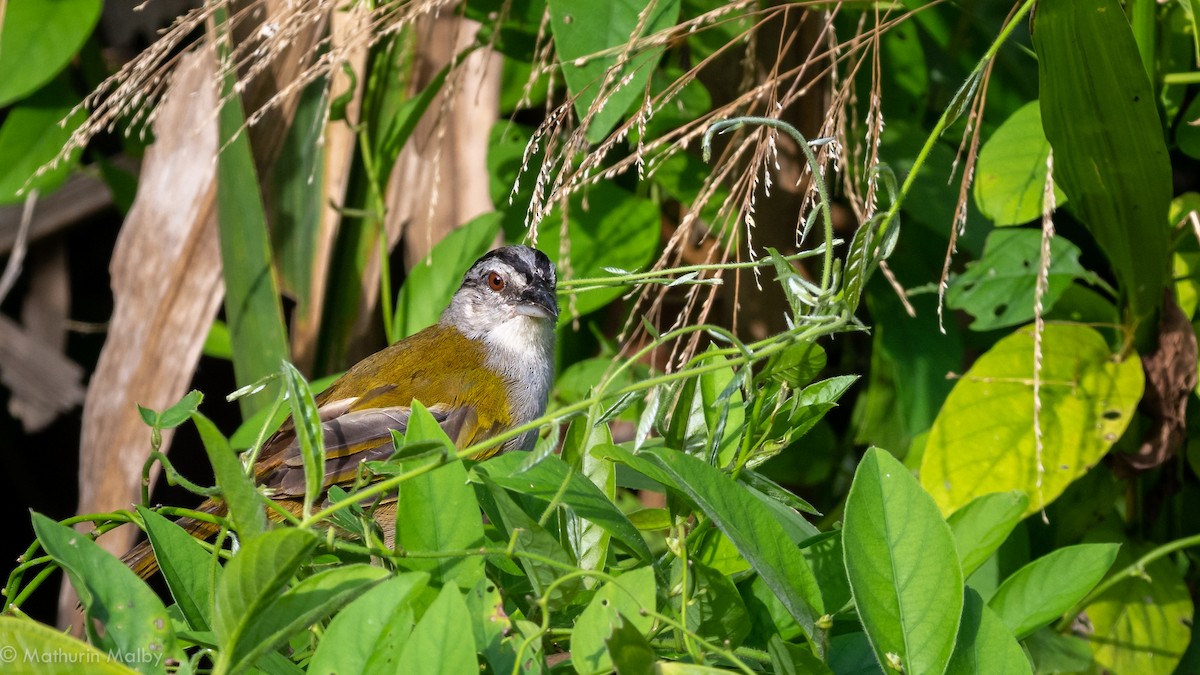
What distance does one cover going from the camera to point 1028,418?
7.66 ft

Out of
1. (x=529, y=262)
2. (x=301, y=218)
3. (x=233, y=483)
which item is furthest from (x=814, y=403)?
(x=301, y=218)

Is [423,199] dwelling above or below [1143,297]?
above

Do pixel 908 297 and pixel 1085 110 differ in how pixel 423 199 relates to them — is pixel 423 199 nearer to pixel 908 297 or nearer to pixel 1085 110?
pixel 908 297

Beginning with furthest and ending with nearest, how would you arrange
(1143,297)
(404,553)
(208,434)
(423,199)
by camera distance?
1. (423,199)
2. (1143,297)
3. (404,553)
4. (208,434)

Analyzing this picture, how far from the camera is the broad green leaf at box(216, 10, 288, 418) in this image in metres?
3.26

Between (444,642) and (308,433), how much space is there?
0.76 feet

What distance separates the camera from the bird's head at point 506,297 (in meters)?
3.15

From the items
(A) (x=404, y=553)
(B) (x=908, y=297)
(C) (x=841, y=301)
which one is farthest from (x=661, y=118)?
(A) (x=404, y=553)

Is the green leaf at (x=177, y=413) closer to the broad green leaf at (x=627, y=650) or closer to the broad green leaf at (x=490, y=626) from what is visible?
the broad green leaf at (x=490, y=626)

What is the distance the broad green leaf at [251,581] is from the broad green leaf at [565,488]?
0.26 m

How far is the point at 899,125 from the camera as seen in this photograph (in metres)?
2.93

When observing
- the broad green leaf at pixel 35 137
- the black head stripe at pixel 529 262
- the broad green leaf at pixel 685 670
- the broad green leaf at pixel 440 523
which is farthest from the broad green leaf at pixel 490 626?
the broad green leaf at pixel 35 137

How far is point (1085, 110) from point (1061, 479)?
79 centimetres

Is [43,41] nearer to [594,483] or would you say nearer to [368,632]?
[594,483]
